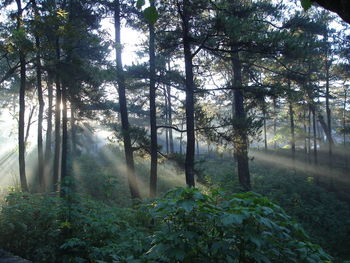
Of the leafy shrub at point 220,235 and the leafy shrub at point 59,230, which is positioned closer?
the leafy shrub at point 220,235

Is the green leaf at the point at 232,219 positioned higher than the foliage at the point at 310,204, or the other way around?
the green leaf at the point at 232,219

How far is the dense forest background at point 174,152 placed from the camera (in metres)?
2.69

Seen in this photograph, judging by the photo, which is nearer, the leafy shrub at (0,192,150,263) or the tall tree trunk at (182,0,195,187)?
the leafy shrub at (0,192,150,263)

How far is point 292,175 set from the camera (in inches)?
934

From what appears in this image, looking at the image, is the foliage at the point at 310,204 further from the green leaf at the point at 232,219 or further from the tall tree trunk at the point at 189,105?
the green leaf at the point at 232,219

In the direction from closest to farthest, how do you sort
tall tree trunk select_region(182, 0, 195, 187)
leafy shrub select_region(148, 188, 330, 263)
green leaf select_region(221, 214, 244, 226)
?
green leaf select_region(221, 214, 244, 226) → leafy shrub select_region(148, 188, 330, 263) → tall tree trunk select_region(182, 0, 195, 187)

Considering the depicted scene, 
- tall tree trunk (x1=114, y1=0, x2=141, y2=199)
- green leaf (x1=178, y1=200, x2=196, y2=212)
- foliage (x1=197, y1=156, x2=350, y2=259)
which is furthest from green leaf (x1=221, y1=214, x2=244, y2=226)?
tall tree trunk (x1=114, y1=0, x2=141, y2=199)

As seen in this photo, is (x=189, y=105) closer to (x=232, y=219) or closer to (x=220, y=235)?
(x=220, y=235)

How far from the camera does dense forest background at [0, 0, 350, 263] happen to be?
8.82ft

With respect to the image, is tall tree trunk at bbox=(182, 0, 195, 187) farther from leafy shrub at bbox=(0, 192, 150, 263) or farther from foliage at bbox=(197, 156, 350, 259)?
leafy shrub at bbox=(0, 192, 150, 263)

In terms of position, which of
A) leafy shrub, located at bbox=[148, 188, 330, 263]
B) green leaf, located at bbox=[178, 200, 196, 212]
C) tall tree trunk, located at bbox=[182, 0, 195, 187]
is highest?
tall tree trunk, located at bbox=[182, 0, 195, 187]

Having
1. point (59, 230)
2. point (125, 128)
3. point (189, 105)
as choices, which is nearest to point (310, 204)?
point (189, 105)

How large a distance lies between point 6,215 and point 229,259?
5630 mm

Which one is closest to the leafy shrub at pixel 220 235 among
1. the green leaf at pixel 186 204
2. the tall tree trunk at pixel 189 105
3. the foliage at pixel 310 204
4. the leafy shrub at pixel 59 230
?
the green leaf at pixel 186 204
